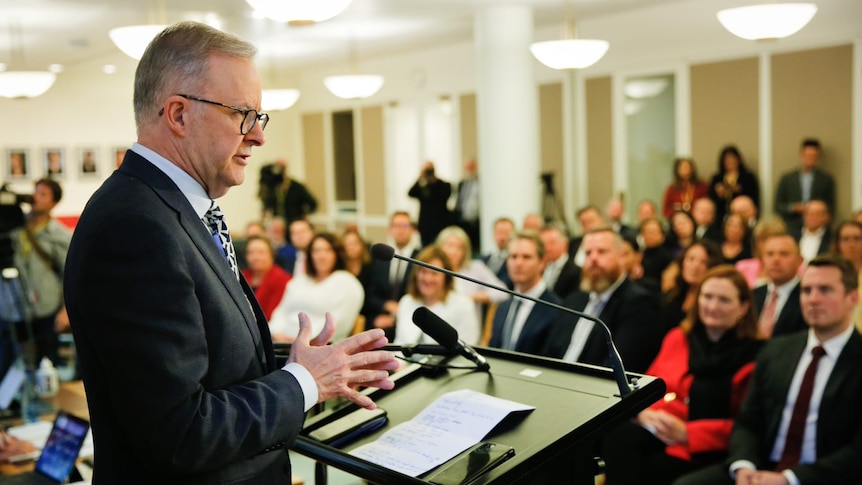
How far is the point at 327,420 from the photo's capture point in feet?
4.97

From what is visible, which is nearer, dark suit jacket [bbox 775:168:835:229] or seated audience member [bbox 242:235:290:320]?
seated audience member [bbox 242:235:290:320]

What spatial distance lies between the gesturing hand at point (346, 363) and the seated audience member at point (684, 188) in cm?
692

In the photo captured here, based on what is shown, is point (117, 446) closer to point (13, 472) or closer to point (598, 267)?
point (13, 472)

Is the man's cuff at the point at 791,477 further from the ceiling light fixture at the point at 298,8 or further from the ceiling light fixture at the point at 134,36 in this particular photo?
the ceiling light fixture at the point at 134,36

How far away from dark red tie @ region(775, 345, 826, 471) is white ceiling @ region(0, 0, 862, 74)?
5085 millimetres

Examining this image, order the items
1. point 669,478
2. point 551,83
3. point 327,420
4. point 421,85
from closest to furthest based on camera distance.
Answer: point 327,420
point 669,478
point 551,83
point 421,85

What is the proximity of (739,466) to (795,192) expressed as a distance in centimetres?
→ 507

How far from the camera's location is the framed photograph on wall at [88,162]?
12.5m

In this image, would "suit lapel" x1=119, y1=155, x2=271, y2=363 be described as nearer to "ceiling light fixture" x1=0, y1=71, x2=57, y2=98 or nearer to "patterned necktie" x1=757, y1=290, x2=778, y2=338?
"patterned necktie" x1=757, y1=290, x2=778, y2=338

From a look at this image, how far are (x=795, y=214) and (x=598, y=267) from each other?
4028mm

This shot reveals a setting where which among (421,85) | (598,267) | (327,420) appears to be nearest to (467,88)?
(421,85)

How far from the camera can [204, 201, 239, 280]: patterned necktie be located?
4.24 feet

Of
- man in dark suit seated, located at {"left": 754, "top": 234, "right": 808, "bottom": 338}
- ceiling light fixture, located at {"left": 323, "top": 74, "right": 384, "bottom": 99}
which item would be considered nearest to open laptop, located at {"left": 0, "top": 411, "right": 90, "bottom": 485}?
man in dark suit seated, located at {"left": 754, "top": 234, "right": 808, "bottom": 338}

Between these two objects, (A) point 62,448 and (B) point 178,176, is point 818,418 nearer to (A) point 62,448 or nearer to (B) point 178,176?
(B) point 178,176
